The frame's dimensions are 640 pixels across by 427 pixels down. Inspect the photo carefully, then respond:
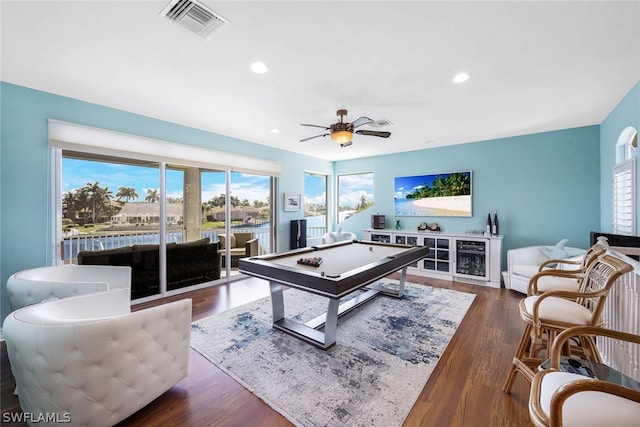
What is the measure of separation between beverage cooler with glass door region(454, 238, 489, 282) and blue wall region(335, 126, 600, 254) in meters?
A: 0.57

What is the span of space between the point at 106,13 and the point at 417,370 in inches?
140

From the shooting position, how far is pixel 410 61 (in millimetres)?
2303

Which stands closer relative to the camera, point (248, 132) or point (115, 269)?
point (115, 269)

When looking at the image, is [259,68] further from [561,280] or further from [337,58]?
[561,280]

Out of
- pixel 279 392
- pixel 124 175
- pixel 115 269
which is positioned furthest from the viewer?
pixel 124 175

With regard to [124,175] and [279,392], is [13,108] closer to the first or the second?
[124,175]

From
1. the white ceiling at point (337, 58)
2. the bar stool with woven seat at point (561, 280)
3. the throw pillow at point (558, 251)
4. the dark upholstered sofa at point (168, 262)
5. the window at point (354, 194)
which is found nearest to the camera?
the white ceiling at point (337, 58)

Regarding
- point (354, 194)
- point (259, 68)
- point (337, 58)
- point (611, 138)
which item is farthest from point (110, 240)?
point (611, 138)

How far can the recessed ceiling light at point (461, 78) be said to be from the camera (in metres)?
2.54

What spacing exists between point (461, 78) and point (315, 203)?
4763mm

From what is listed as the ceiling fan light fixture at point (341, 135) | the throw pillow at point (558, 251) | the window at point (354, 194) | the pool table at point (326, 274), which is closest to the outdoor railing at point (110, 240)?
the pool table at point (326, 274)

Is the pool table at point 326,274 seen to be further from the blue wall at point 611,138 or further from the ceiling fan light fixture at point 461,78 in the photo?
the blue wall at point 611,138

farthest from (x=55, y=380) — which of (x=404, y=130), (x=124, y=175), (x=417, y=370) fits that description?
(x=404, y=130)

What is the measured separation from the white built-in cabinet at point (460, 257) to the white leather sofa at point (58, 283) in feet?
14.3
